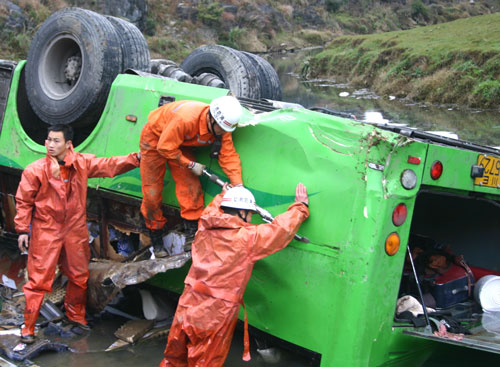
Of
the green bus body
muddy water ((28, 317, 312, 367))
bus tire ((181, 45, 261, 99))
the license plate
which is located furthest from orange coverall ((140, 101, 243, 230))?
bus tire ((181, 45, 261, 99))

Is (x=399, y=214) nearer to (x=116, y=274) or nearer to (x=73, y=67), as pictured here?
(x=116, y=274)

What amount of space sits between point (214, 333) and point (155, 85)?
73.8 inches

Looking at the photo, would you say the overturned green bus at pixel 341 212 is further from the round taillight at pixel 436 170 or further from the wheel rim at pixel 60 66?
the wheel rim at pixel 60 66

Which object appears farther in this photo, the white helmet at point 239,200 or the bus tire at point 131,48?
the bus tire at point 131,48

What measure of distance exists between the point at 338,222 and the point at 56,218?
7.11 ft

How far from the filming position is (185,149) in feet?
12.6

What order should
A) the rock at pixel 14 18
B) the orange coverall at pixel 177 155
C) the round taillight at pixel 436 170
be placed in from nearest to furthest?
the round taillight at pixel 436 170 → the orange coverall at pixel 177 155 → the rock at pixel 14 18

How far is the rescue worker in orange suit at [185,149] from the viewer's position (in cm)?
356

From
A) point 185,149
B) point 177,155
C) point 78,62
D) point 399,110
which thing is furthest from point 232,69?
point 399,110

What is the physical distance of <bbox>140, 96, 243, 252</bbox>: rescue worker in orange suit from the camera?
356 cm

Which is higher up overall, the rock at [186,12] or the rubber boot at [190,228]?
the rock at [186,12]

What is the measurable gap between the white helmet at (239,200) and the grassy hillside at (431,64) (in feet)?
→ 36.4

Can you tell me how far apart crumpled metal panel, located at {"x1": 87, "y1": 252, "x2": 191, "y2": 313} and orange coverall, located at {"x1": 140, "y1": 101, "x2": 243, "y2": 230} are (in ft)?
1.04

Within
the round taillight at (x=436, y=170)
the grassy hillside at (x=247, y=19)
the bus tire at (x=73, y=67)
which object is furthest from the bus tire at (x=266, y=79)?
the grassy hillside at (x=247, y=19)
